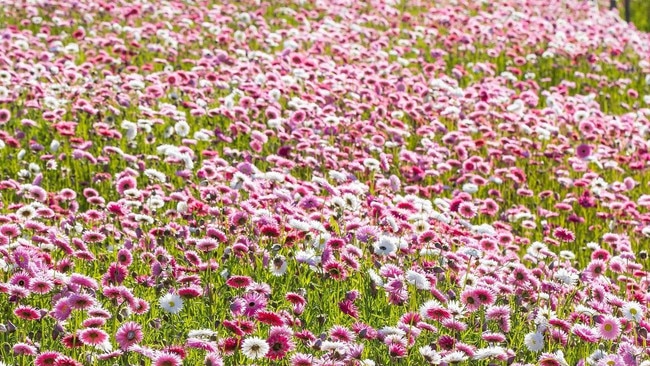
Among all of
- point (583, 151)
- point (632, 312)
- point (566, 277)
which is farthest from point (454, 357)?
point (583, 151)

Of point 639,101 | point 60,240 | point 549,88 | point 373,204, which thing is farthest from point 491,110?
point 60,240

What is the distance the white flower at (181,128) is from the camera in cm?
707

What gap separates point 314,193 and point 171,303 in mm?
2034

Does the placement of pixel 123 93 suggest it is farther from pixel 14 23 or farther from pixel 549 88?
pixel 549 88

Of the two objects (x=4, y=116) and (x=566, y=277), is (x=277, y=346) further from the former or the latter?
(x=4, y=116)

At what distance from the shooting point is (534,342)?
397 centimetres

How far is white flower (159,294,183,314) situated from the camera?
3.89 m

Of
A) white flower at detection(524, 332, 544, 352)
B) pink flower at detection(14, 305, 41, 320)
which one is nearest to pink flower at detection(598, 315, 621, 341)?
white flower at detection(524, 332, 544, 352)

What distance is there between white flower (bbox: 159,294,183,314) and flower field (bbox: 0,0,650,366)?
0.01 m

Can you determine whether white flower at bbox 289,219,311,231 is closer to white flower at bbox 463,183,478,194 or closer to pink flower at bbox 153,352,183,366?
pink flower at bbox 153,352,183,366

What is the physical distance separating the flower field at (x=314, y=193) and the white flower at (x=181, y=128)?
0.01 m

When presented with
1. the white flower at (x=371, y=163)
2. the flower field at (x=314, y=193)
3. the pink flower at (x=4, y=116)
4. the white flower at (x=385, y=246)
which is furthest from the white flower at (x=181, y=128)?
the white flower at (x=385, y=246)

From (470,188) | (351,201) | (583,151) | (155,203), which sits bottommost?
(583,151)

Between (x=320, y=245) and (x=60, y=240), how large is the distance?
1248 mm
